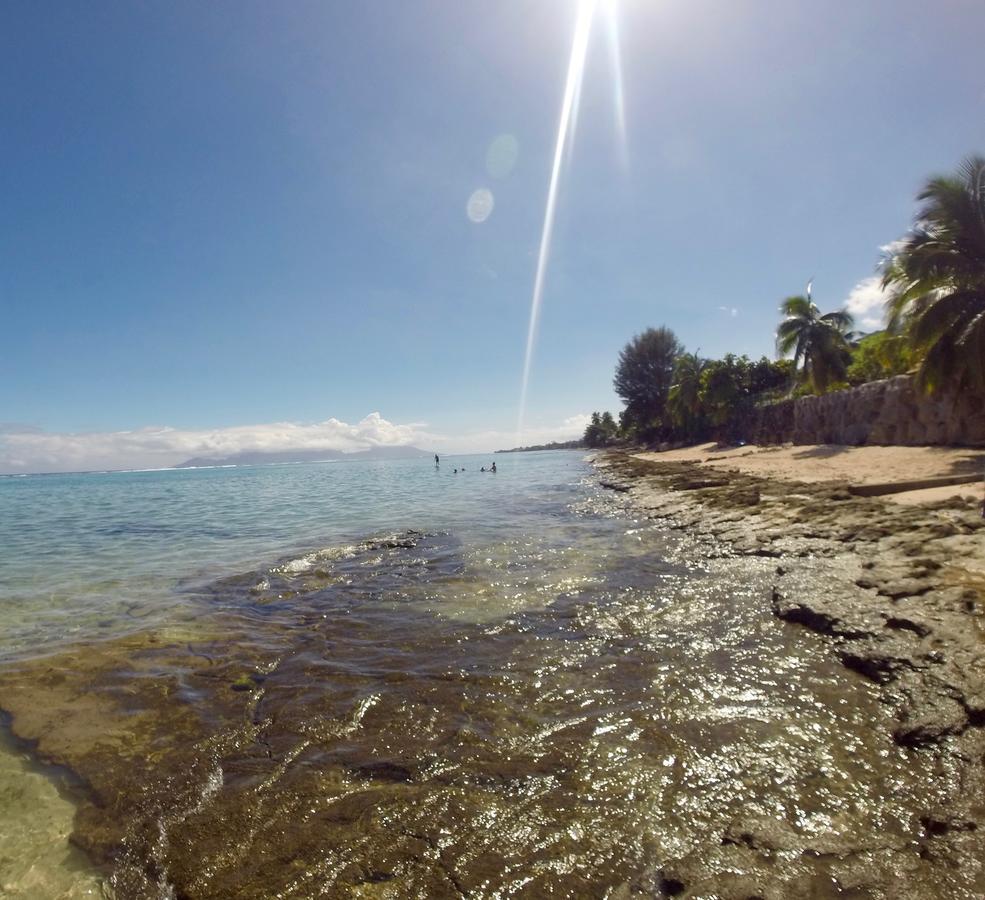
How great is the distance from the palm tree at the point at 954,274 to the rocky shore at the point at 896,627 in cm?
866

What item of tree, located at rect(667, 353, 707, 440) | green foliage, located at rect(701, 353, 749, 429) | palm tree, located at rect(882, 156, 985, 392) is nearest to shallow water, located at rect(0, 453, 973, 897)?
palm tree, located at rect(882, 156, 985, 392)

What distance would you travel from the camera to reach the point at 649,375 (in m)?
76.0

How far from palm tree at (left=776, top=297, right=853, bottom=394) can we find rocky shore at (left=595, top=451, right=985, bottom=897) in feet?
97.1

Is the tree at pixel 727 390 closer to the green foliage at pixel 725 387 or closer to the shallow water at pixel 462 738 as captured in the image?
the green foliage at pixel 725 387

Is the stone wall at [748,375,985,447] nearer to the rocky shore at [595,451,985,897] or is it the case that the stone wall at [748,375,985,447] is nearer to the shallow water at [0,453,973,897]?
the rocky shore at [595,451,985,897]

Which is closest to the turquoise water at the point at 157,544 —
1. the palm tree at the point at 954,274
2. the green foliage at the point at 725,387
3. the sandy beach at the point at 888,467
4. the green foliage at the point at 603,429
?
the sandy beach at the point at 888,467

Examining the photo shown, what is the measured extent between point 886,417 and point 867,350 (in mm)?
16109

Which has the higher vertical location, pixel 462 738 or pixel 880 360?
pixel 880 360

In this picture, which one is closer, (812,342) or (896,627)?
(896,627)

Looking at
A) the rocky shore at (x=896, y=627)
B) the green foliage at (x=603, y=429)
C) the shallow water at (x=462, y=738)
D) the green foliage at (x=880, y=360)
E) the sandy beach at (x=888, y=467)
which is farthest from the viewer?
the green foliage at (x=603, y=429)

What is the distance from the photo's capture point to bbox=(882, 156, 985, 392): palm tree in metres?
16.2

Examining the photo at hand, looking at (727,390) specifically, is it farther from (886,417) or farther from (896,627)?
(896,627)

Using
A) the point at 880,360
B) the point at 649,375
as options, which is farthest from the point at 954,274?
the point at 649,375

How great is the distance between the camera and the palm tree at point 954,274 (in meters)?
16.2
